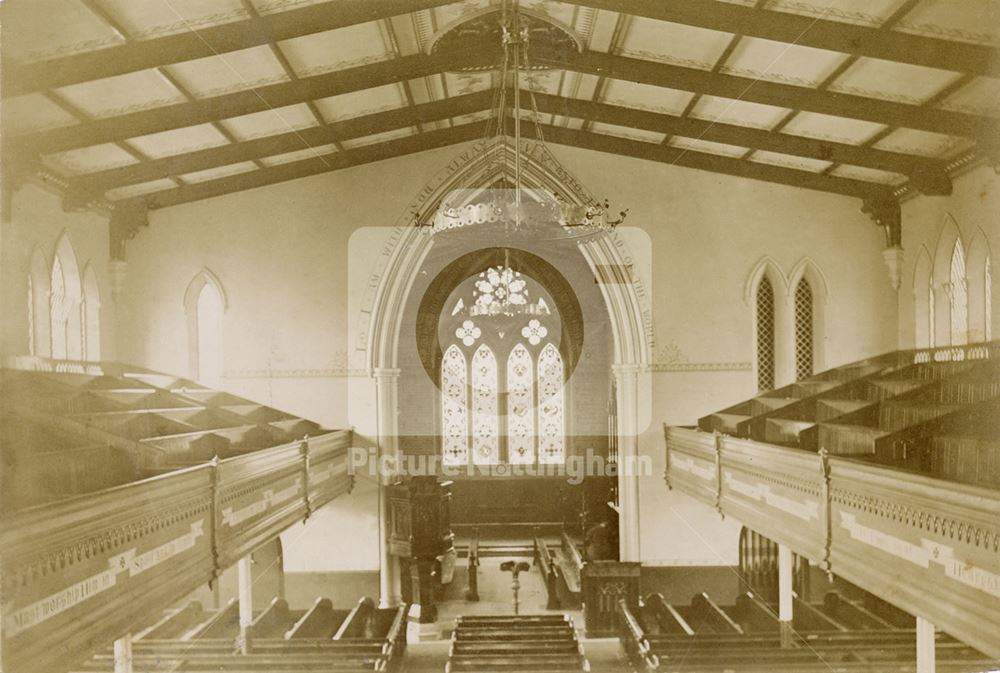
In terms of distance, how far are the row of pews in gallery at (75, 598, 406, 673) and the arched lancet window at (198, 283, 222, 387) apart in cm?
304

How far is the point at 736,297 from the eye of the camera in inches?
449

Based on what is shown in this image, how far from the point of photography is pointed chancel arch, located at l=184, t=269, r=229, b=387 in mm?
8992

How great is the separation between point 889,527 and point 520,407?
43.3 ft

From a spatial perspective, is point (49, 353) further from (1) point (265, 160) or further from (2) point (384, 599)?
(2) point (384, 599)

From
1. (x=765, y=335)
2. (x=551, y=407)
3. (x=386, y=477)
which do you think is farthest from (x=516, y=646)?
(x=551, y=407)

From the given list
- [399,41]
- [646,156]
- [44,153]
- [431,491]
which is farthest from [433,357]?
[44,153]

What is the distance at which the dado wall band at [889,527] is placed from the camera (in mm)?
4234

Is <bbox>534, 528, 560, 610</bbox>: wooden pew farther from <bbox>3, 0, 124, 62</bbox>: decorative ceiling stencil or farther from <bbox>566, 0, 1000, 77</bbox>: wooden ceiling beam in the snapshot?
<bbox>3, 0, 124, 62</bbox>: decorative ceiling stencil

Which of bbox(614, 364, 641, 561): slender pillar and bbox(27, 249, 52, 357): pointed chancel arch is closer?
bbox(27, 249, 52, 357): pointed chancel arch

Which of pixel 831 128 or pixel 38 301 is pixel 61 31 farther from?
pixel 831 128

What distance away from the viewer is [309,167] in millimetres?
9898

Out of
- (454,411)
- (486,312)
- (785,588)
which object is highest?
(486,312)

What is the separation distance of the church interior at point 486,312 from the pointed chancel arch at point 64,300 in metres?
0.03

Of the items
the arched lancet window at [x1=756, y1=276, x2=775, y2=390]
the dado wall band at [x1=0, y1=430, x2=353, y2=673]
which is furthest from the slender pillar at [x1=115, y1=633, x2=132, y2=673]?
the arched lancet window at [x1=756, y1=276, x2=775, y2=390]
